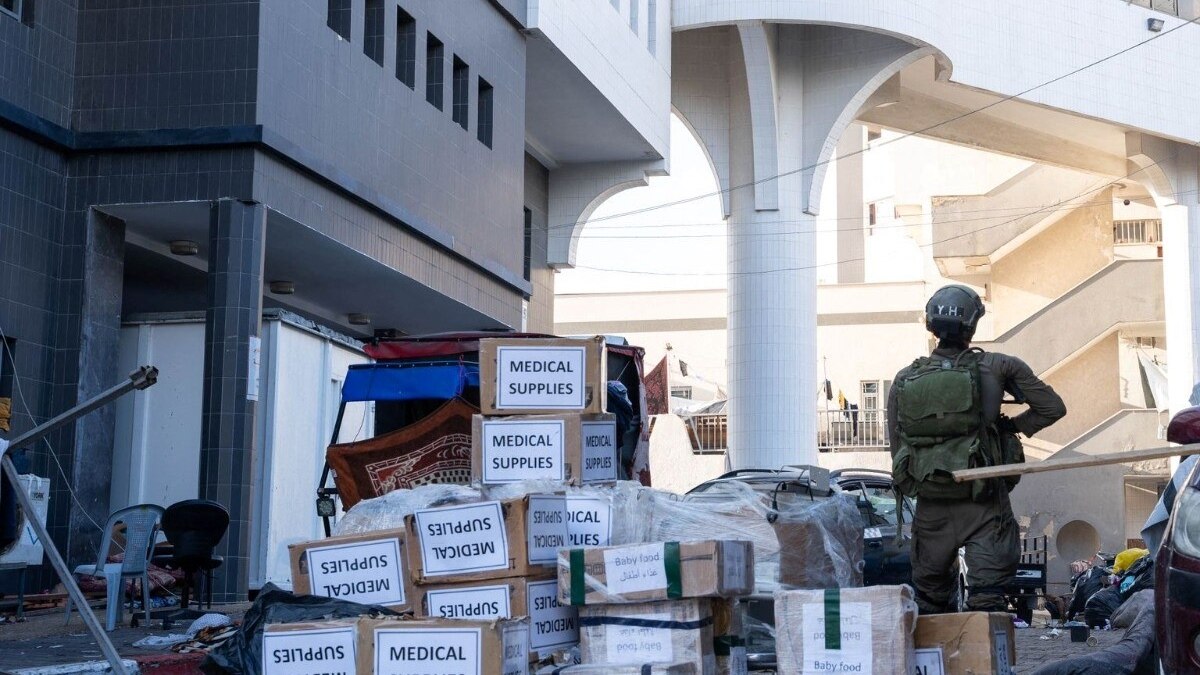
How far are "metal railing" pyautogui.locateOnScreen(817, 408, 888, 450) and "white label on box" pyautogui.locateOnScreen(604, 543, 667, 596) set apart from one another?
37657 millimetres

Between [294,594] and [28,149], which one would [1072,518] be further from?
[294,594]

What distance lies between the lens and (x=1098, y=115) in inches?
1449

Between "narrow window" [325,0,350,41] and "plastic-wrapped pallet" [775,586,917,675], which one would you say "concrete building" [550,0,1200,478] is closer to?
"narrow window" [325,0,350,41]

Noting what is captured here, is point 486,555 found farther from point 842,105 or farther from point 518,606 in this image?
point 842,105

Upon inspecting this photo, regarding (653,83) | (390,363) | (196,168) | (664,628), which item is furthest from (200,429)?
(653,83)

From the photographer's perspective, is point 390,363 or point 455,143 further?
point 455,143

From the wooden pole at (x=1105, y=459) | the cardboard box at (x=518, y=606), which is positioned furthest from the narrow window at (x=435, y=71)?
the wooden pole at (x=1105, y=459)

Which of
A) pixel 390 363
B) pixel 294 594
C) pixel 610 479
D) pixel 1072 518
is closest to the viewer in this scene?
pixel 294 594

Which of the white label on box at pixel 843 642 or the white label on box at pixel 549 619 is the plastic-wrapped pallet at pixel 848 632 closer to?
the white label on box at pixel 843 642

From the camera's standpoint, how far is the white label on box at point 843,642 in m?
7.32

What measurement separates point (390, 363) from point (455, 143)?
373 inches

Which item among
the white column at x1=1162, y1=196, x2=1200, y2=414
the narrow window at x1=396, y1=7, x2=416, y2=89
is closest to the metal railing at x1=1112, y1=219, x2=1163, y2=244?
the white column at x1=1162, y1=196, x2=1200, y2=414

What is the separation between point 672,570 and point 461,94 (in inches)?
612

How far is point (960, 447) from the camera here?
8.66 metres
